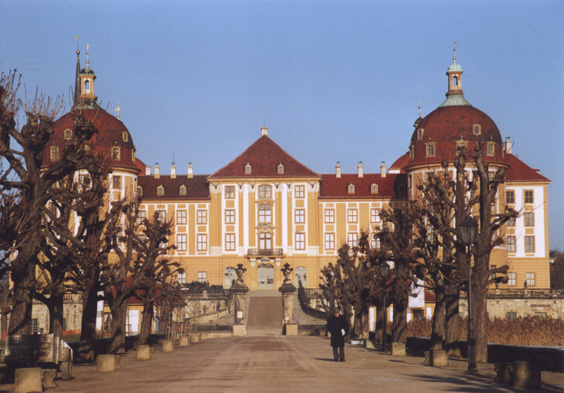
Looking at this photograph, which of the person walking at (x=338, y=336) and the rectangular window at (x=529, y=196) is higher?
the rectangular window at (x=529, y=196)

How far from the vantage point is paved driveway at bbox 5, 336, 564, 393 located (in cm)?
1808

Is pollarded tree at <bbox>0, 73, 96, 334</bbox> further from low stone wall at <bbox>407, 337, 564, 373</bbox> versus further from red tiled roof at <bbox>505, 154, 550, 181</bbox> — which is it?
red tiled roof at <bbox>505, 154, 550, 181</bbox>

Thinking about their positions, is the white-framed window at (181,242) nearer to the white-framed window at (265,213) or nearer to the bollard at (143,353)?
the white-framed window at (265,213)

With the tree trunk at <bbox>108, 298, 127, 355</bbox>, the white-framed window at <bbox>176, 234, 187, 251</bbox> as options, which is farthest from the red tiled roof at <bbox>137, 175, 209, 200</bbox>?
the tree trunk at <bbox>108, 298, 127, 355</bbox>

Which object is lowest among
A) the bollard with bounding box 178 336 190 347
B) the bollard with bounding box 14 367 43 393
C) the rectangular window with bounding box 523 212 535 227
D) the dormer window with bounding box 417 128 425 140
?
the bollard with bounding box 178 336 190 347

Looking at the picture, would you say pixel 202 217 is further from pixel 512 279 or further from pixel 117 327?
pixel 117 327

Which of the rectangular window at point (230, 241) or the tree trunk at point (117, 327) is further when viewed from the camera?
the rectangular window at point (230, 241)

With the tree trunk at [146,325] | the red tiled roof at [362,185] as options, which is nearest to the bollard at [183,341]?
the tree trunk at [146,325]

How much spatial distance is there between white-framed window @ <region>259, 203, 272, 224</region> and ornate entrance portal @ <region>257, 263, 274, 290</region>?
4672 mm

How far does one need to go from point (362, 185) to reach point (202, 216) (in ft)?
57.8

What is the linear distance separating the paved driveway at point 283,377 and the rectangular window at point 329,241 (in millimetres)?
68562

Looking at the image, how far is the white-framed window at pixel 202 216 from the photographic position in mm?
98562

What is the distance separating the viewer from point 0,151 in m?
22.7

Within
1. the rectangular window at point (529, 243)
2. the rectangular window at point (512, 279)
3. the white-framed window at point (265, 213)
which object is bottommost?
the rectangular window at point (512, 279)
